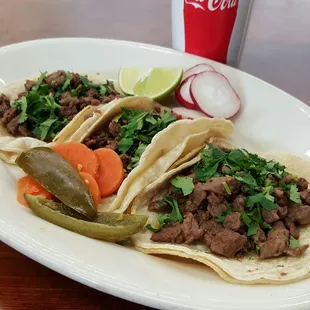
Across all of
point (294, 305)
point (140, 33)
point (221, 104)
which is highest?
point (294, 305)

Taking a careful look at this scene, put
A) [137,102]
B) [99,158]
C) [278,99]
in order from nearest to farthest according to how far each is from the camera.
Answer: [99,158]
[137,102]
[278,99]

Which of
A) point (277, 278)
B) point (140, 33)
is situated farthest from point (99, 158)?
point (140, 33)

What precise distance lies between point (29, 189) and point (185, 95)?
3.94 feet

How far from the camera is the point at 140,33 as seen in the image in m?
4.47

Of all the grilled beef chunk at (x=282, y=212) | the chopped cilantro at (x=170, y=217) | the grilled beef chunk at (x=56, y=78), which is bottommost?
the chopped cilantro at (x=170, y=217)

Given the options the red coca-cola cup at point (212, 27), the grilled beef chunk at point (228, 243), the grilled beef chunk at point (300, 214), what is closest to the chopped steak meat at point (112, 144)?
the grilled beef chunk at point (228, 243)

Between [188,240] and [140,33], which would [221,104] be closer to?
[188,240]

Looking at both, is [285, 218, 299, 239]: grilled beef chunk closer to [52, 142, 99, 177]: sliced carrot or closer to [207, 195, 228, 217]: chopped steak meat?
[207, 195, 228, 217]: chopped steak meat

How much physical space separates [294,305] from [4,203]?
1203 mm

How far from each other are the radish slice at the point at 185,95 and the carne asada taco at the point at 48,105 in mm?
368

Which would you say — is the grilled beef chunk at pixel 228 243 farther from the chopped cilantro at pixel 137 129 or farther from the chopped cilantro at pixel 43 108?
the chopped cilantro at pixel 43 108

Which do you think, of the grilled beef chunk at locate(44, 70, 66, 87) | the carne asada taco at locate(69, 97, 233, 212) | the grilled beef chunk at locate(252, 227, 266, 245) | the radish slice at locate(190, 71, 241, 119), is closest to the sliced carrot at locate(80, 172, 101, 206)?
the carne asada taco at locate(69, 97, 233, 212)

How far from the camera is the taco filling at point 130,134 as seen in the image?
2545 mm

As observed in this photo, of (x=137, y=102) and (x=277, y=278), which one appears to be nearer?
(x=277, y=278)
